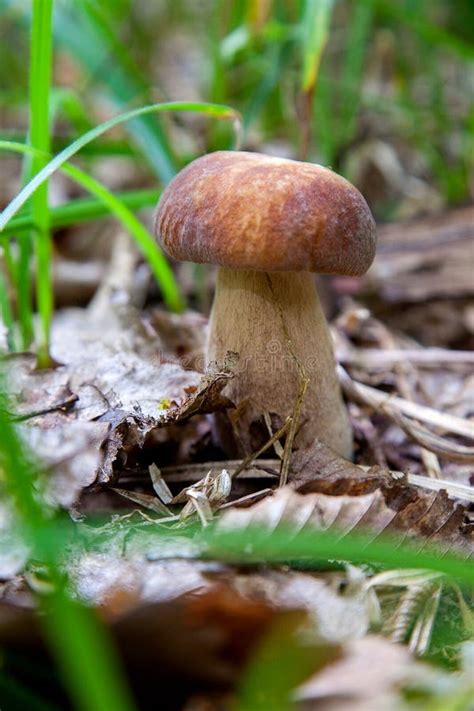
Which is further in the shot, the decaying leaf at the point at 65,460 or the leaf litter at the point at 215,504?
the decaying leaf at the point at 65,460

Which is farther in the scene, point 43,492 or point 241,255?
point 241,255

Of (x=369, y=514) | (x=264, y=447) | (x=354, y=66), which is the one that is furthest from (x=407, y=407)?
(x=354, y=66)

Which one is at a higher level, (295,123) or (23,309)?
(295,123)

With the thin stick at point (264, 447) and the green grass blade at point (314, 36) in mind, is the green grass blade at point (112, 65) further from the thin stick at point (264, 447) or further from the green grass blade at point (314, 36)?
the thin stick at point (264, 447)

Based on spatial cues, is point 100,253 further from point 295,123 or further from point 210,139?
point 295,123

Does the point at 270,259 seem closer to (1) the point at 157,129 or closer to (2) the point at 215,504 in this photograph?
(2) the point at 215,504

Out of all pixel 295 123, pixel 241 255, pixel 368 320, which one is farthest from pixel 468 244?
pixel 241 255

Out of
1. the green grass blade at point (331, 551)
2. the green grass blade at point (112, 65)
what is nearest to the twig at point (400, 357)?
the green grass blade at point (112, 65)

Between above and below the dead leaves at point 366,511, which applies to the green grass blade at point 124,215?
above
